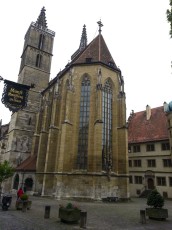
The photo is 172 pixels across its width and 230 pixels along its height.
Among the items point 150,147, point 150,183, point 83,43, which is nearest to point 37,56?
point 83,43

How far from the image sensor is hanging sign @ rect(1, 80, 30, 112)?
37.6ft

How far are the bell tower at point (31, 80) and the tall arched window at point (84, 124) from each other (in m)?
13.5

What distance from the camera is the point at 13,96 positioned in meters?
11.8

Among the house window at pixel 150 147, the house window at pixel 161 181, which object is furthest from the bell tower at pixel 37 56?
the house window at pixel 161 181

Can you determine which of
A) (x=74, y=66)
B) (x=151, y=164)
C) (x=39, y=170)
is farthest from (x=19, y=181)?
(x=151, y=164)

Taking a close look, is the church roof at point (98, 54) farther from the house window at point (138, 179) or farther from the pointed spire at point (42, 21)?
the pointed spire at point (42, 21)

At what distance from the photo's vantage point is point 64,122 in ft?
75.4

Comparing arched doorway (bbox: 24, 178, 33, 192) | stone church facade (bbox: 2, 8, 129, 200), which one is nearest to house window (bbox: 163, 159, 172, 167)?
stone church facade (bbox: 2, 8, 129, 200)

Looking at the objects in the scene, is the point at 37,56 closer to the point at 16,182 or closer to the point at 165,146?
the point at 16,182

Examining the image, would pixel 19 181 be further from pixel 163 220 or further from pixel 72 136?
pixel 163 220

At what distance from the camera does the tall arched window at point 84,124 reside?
22.4 meters

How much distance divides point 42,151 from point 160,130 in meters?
18.0

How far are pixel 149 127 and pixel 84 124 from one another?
14.5 m

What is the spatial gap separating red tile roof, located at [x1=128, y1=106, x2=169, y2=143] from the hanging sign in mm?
23981
